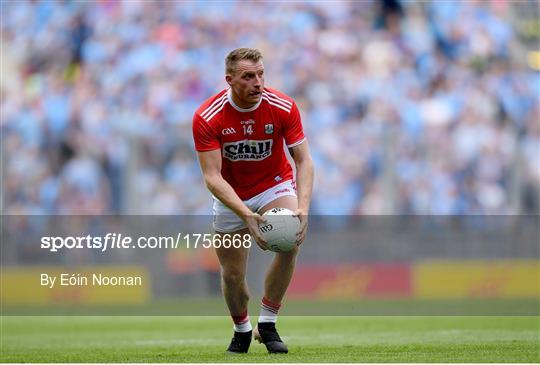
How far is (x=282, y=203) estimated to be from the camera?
8.30 meters

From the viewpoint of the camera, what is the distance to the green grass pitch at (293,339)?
8055mm

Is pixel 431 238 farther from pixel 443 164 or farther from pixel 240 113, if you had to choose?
pixel 240 113

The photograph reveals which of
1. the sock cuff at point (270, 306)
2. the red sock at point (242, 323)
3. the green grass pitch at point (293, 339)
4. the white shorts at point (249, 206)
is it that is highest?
the white shorts at point (249, 206)

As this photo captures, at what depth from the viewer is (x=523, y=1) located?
22484 millimetres

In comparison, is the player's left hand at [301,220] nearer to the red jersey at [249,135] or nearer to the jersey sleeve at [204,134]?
the red jersey at [249,135]

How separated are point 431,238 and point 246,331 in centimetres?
928

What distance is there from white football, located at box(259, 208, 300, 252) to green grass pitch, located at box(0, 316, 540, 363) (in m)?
0.82

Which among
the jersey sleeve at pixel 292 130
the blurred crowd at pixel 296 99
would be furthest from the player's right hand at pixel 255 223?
the blurred crowd at pixel 296 99

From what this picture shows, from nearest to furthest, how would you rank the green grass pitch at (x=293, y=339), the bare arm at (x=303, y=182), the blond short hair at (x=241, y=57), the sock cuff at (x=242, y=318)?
the blond short hair at (x=241, y=57)
the bare arm at (x=303, y=182)
the green grass pitch at (x=293, y=339)
the sock cuff at (x=242, y=318)

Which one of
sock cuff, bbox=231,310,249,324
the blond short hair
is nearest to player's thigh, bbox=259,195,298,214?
sock cuff, bbox=231,310,249,324

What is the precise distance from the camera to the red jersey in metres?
8.03

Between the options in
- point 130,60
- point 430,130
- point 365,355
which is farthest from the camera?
point 130,60

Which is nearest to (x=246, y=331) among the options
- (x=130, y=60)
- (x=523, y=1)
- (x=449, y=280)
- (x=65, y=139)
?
(x=449, y=280)

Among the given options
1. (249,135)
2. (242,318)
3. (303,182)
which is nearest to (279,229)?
(303,182)
